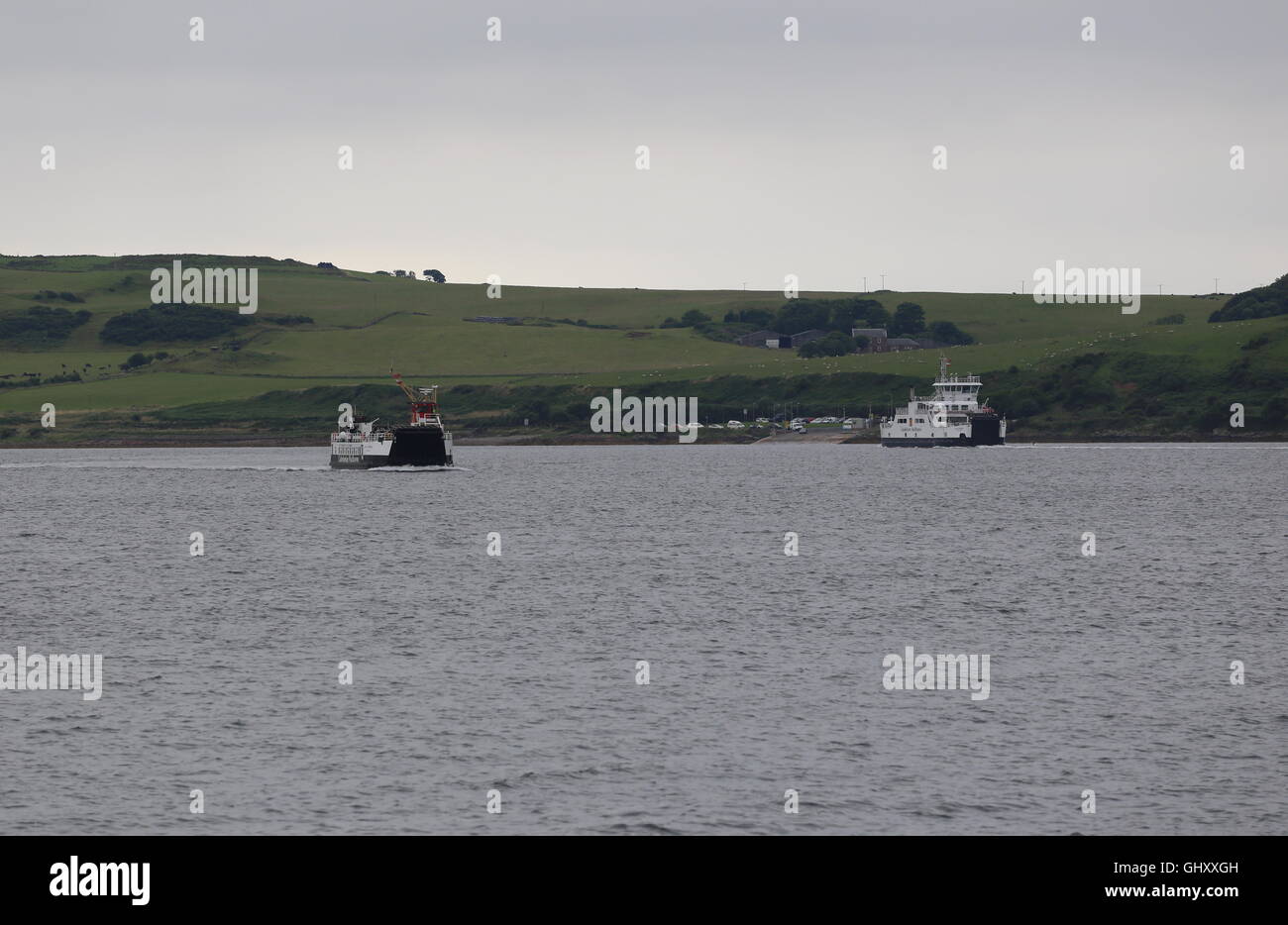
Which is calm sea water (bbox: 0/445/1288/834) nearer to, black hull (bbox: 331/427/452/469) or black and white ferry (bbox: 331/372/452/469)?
black hull (bbox: 331/427/452/469)

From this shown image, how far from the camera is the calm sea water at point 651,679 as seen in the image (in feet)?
110

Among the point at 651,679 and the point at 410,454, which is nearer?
the point at 651,679

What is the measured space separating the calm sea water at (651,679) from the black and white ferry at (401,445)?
71.8m

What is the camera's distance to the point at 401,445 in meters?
180

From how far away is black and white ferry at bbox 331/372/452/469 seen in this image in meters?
179

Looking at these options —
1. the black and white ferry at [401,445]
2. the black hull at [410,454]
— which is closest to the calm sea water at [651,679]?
the black hull at [410,454]

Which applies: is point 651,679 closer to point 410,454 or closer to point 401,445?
point 401,445

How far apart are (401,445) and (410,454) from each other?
4.88 ft

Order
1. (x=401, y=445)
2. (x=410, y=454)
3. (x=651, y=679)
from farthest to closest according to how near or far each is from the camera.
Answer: (x=410, y=454) → (x=401, y=445) → (x=651, y=679)

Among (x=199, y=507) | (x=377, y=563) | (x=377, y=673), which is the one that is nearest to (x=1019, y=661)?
(x=377, y=673)

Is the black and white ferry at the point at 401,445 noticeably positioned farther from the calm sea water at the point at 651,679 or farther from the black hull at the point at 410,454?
the calm sea water at the point at 651,679

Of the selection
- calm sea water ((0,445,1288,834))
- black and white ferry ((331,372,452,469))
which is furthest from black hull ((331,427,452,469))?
calm sea water ((0,445,1288,834))

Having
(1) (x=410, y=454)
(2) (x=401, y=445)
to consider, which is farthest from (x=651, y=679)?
(1) (x=410, y=454)

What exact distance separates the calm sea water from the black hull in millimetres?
71622
